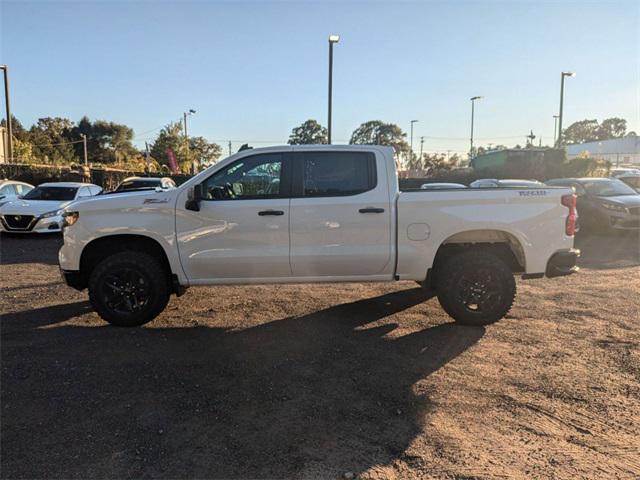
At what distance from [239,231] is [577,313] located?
13.6 feet

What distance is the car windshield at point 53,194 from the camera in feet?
43.8

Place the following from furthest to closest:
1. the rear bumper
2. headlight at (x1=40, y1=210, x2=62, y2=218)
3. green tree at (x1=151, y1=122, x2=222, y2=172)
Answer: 1. green tree at (x1=151, y1=122, x2=222, y2=172)
2. headlight at (x1=40, y1=210, x2=62, y2=218)
3. the rear bumper

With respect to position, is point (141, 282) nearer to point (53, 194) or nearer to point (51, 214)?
point (51, 214)

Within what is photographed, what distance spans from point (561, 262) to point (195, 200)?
4.02m

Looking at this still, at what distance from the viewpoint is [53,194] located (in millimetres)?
13508

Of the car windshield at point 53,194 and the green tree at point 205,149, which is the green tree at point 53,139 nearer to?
the green tree at point 205,149

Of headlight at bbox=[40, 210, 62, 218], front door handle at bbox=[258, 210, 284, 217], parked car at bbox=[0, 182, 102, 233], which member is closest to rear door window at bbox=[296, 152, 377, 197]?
front door handle at bbox=[258, 210, 284, 217]

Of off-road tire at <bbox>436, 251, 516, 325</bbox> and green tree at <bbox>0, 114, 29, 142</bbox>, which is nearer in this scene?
off-road tire at <bbox>436, 251, 516, 325</bbox>

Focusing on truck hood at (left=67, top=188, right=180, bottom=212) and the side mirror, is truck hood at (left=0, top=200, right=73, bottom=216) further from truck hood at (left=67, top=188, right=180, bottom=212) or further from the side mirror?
the side mirror

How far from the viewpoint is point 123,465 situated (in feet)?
9.09

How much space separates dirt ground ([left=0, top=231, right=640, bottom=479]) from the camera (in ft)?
9.31

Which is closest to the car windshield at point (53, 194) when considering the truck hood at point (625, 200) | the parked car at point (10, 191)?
the parked car at point (10, 191)

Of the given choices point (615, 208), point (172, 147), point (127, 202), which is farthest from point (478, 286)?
point (172, 147)

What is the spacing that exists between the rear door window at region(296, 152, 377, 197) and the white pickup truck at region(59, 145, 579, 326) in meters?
0.01
